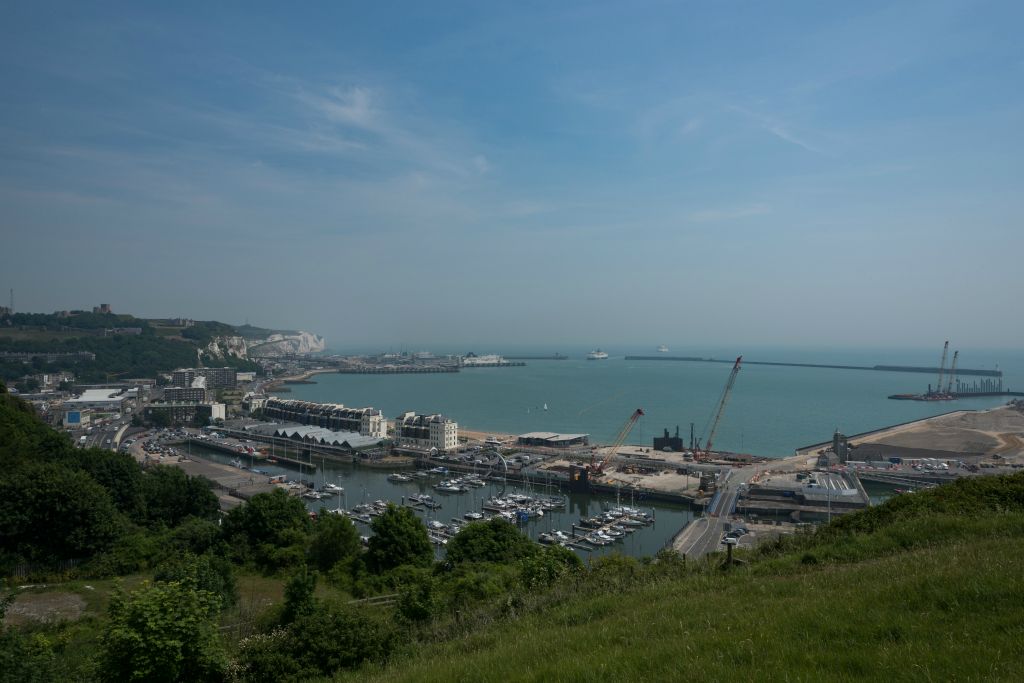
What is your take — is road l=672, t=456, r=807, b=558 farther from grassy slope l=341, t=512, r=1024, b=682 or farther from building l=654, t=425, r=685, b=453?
grassy slope l=341, t=512, r=1024, b=682

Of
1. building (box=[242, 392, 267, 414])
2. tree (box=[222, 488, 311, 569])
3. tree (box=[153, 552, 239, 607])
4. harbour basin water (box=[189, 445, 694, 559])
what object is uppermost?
tree (box=[153, 552, 239, 607])

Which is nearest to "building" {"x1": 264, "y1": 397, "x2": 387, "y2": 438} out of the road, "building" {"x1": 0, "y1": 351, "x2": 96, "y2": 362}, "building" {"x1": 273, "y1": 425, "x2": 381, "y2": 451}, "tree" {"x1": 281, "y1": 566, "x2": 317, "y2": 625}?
"building" {"x1": 273, "y1": 425, "x2": 381, "y2": 451}

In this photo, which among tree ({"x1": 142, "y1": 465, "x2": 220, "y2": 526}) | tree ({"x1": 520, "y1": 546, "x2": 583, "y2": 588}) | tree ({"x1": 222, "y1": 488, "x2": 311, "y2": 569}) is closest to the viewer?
tree ({"x1": 520, "y1": 546, "x2": 583, "y2": 588})

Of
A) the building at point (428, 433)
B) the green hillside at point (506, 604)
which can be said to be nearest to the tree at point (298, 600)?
the green hillside at point (506, 604)

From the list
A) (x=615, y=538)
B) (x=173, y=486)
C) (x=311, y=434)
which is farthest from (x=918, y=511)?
(x=311, y=434)

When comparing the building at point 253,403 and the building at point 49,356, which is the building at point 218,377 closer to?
the building at point 49,356

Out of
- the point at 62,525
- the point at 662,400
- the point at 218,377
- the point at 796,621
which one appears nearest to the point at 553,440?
the point at 662,400
